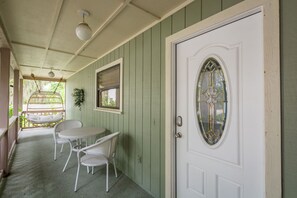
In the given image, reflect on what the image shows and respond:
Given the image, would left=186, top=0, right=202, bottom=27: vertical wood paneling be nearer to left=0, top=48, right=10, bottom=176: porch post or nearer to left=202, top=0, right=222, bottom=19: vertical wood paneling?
left=202, top=0, right=222, bottom=19: vertical wood paneling

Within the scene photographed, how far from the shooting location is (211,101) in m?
1.42

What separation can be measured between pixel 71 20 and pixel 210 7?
68.2 inches

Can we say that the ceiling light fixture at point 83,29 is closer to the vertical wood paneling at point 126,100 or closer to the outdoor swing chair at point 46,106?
the vertical wood paneling at point 126,100

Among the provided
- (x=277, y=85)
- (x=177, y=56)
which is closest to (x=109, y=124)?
(x=177, y=56)

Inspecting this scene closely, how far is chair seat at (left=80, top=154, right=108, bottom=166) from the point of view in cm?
207

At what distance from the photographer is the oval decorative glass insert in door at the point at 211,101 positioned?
53.1 inches

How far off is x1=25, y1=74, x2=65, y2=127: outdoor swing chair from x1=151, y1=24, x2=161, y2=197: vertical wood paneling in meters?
6.00

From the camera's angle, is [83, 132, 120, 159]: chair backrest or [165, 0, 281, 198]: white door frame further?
[83, 132, 120, 159]: chair backrest

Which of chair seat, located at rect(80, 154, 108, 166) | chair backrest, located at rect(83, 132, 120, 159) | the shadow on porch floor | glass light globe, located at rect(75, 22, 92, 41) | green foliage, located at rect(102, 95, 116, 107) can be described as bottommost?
the shadow on porch floor

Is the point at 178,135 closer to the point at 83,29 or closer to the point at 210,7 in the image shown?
the point at 210,7

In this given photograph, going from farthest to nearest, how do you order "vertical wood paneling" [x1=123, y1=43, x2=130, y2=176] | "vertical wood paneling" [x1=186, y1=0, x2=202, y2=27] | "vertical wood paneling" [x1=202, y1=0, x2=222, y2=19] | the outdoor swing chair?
1. the outdoor swing chair
2. "vertical wood paneling" [x1=123, y1=43, x2=130, y2=176]
3. "vertical wood paneling" [x1=186, y1=0, x2=202, y2=27]
4. "vertical wood paneling" [x1=202, y1=0, x2=222, y2=19]

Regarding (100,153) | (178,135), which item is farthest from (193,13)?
(100,153)

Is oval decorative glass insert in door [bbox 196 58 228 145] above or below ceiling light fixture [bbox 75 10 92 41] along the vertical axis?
below

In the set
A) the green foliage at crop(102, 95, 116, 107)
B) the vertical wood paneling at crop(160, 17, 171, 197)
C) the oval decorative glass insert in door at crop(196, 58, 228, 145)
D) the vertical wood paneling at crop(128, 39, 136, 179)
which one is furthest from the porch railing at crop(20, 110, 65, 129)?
the oval decorative glass insert in door at crop(196, 58, 228, 145)
